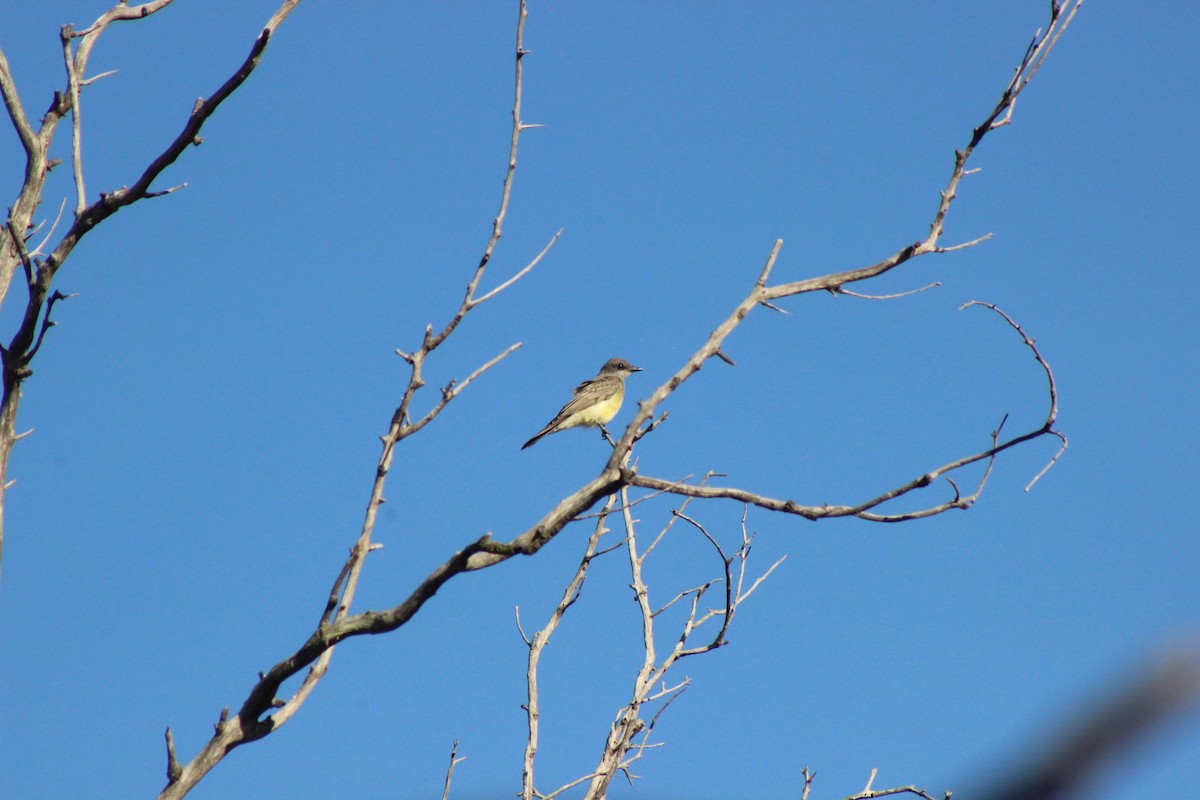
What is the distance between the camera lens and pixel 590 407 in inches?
589

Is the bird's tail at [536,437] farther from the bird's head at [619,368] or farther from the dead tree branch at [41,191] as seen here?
the dead tree branch at [41,191]

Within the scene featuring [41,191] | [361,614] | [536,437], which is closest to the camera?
[361,614]

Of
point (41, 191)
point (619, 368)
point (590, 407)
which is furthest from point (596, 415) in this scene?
point (41, 191)

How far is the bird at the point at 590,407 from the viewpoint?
14.9 meters

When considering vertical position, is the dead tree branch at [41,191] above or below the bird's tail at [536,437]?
below

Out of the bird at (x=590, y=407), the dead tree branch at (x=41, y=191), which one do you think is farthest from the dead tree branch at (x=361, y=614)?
the bird at (x=590, y=407)

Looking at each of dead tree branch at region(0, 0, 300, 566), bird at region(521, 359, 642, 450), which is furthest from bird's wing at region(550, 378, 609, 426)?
dead tree branch at region(0, 0, 300, 566)

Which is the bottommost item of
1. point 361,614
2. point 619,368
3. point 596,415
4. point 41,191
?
point 361,614

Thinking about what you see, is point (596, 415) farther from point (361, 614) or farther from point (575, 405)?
point (361, 614)

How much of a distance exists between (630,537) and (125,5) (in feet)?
14.4

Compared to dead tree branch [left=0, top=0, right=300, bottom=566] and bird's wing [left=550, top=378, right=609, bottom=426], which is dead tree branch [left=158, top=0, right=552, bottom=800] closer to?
dead tree branch [left=0, top=0, right=300, bottom=566]

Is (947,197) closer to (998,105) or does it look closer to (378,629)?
(998,105)

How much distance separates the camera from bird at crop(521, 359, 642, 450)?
49.0 feet

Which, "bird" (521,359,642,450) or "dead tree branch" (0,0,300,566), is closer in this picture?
"dead tree branch" (0,0,300,566)
